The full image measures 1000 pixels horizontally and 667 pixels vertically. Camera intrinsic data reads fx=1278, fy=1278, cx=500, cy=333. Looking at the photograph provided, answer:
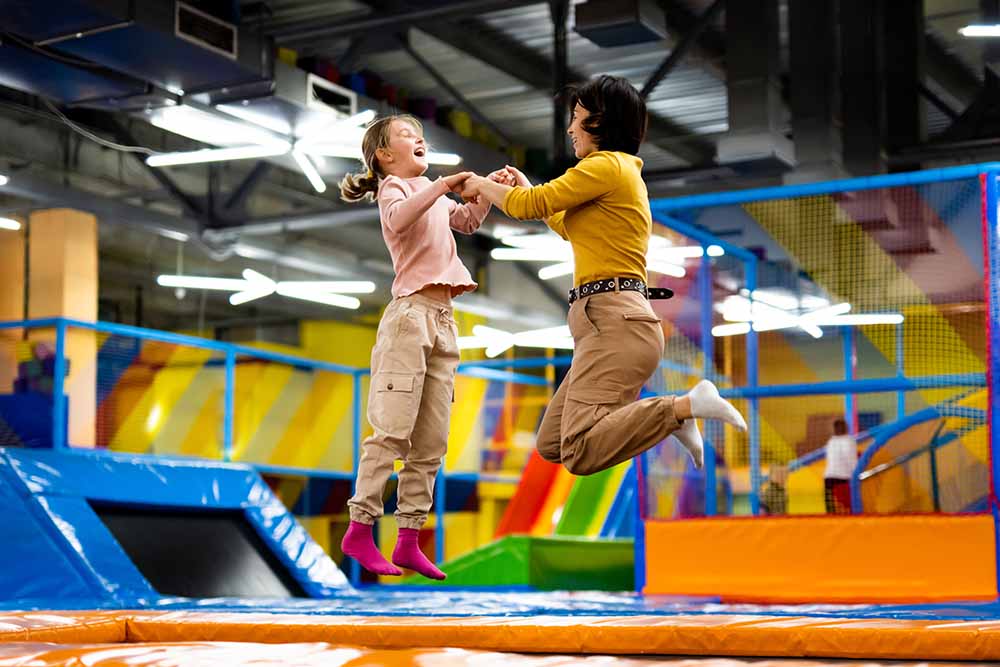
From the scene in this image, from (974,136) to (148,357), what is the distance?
23.8ft

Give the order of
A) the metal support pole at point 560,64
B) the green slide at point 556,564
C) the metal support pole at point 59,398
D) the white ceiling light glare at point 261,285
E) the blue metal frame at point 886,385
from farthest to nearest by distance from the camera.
Result: the white ceiling light glare at point 261,285 → the metal support pole at point 560,64 → the green slide at point 556,564 → the metal support pole at point 59,398 → the blue metal frame at point 886,385

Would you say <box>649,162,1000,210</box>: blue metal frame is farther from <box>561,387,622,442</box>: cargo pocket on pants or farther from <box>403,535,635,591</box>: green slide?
<box>561,387,622,442</box>: cargo pocket on pants

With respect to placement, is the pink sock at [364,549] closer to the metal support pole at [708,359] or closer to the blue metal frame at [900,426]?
the metal support pole at [708,359]

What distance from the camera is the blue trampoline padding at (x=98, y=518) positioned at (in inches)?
223

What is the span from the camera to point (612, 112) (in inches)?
133

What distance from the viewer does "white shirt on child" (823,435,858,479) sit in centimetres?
796

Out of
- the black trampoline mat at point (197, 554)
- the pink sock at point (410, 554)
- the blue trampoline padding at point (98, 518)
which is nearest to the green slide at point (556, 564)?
the blue trampoline padding at point (98, 518)

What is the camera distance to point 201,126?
29.7 feet

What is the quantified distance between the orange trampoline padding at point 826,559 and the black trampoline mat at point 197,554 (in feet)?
6.47

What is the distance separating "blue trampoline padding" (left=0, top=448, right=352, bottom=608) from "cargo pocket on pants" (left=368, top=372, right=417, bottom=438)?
2.10m

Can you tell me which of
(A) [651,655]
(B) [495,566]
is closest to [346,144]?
(B) [495,566]

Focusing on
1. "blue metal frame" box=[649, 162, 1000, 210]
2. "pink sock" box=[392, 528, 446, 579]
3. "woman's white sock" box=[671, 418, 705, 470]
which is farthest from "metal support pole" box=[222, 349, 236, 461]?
"woman's white sock" box=[671, 418, 705, 470]

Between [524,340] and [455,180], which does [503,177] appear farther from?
[524,340]

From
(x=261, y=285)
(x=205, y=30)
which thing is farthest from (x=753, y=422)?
(x=261, y=285)
